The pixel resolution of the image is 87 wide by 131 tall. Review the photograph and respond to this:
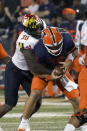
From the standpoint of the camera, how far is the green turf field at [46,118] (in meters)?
8.29

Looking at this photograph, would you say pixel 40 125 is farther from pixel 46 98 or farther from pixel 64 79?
pixel 46 98

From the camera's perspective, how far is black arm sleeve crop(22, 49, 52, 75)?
23.9ft

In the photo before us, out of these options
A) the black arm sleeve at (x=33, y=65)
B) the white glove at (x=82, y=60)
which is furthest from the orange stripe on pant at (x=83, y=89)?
the white glove at (x=82, y=60)

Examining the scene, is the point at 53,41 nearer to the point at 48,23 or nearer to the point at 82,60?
the point at 82,60

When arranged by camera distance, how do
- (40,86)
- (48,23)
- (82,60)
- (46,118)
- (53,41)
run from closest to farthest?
(53,41), (40,86), (46,118), (82,60), (48,23)

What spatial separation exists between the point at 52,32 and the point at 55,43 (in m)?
0.16

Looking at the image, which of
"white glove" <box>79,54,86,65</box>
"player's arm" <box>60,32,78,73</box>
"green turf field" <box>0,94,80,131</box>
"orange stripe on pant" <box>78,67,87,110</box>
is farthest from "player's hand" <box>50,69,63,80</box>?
"white glove" <box>79,54,86,65</box>

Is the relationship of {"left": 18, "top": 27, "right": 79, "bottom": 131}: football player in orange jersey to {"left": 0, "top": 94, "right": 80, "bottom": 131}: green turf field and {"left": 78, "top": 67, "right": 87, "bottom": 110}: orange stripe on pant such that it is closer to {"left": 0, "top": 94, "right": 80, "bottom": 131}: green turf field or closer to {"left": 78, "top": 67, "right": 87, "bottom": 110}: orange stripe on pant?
{"left": 78, "top": 67, "right": 87, "bottom": 110}: orange stripe on pant

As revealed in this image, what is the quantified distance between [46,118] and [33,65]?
2.08 m

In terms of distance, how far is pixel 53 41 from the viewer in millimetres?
7066

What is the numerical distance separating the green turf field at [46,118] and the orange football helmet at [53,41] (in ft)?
4.66

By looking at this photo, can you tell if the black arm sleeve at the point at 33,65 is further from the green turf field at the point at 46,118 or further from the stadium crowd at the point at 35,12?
the stadium crowd at the point at 35,12

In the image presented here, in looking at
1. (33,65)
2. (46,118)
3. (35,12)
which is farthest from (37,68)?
(35,12)

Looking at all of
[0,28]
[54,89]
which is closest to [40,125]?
[54,89]
